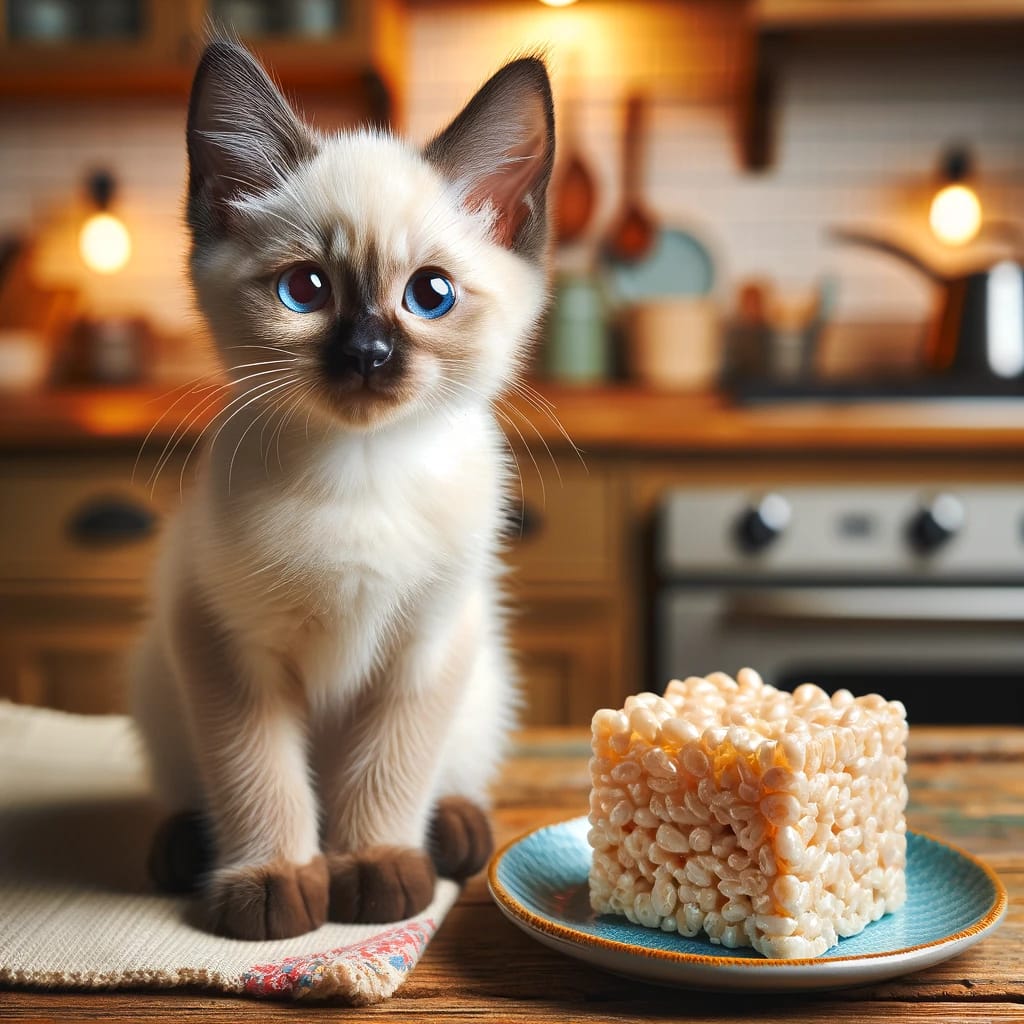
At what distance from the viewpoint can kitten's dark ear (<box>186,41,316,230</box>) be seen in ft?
2.33

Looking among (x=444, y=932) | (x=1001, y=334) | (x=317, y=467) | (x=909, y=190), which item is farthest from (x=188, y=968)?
(x=909, y=190)

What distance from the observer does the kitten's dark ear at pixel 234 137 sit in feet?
2.33

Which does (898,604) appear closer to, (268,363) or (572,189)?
(572,189)

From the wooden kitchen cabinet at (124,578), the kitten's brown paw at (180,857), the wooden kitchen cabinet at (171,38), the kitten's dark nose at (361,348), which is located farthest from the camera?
the wooden kitchen cabinet at (171,38)

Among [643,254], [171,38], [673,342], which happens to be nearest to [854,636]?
[673,342]

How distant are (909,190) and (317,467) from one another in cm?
233

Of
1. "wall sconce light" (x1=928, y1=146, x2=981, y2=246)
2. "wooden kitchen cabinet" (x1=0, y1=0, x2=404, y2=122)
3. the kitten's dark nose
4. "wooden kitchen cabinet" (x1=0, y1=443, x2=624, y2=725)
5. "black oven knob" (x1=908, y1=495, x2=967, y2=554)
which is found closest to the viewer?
the kitten's dark nose

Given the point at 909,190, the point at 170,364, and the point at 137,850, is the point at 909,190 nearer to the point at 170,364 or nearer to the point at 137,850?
the point at 170,364

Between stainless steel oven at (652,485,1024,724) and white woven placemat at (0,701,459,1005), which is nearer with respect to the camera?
white woven placemat at (0,701,459,1005)

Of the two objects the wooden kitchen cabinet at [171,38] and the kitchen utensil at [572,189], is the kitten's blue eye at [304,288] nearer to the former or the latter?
the wooden kitchen cabinet at [171,38]

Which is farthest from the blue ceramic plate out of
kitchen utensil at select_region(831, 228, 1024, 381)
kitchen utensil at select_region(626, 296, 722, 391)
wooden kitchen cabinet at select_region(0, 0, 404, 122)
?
wooden kitchen cabinet at select_region(0, 0, 404, 122)

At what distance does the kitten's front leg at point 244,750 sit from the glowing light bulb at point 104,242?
7.44 feet

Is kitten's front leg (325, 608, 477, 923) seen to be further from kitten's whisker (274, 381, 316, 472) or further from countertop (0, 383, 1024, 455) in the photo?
countertop (0, 383, 1024, 455)

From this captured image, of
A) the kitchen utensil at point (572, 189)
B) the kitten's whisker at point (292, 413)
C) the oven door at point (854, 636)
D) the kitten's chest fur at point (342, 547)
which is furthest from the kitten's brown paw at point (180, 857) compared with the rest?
the kitchen utensil at point (572, 189)
